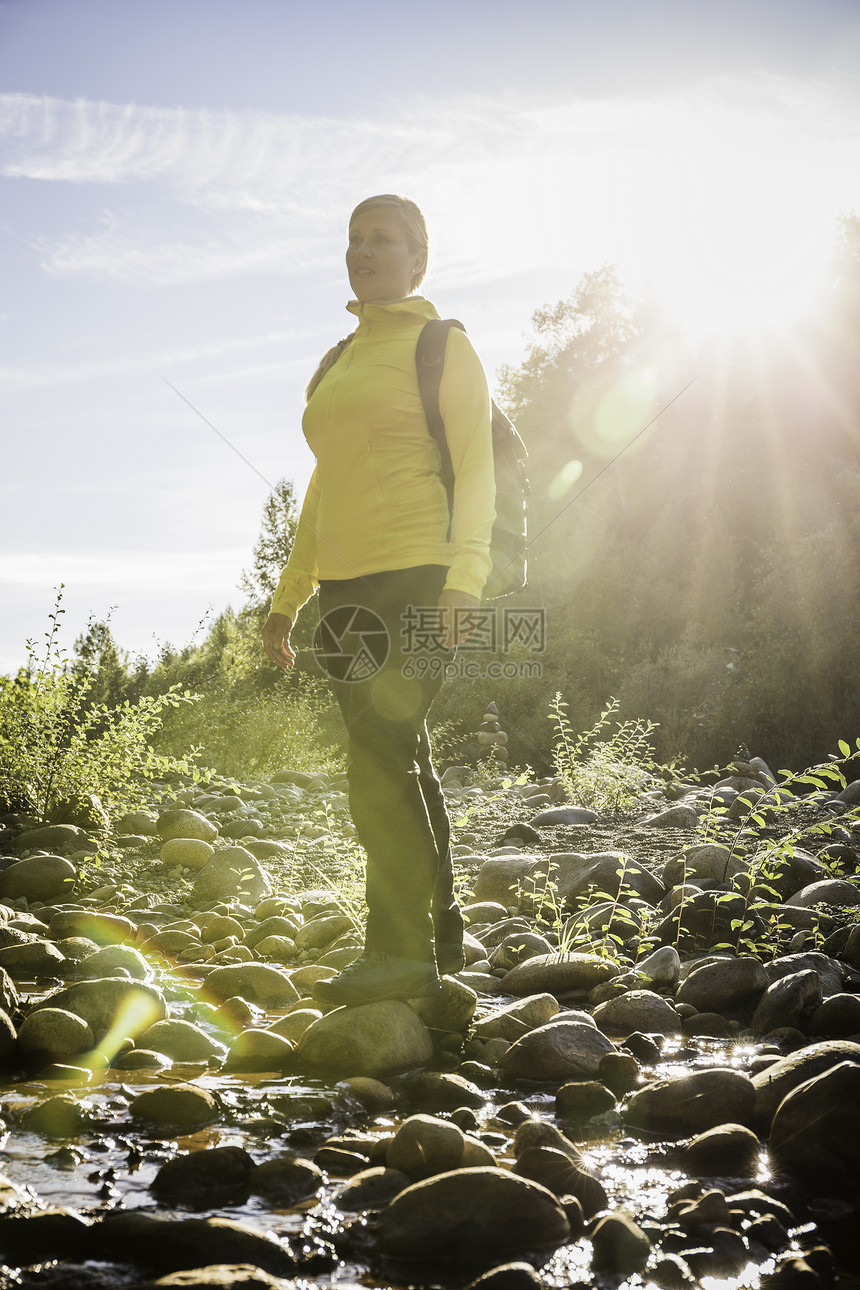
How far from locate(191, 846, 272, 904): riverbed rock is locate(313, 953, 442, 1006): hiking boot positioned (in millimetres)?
1951

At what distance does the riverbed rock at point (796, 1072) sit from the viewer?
200cm

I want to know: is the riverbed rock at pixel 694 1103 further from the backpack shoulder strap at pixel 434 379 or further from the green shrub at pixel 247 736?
the green shrub at pixel 247 736

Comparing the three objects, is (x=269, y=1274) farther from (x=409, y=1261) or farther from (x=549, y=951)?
(x=549, y=951)

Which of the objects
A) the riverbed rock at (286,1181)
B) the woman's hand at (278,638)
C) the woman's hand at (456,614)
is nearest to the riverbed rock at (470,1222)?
the riverbed rock at (286,1181)

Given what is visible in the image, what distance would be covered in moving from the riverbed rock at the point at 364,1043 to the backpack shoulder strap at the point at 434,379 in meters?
1.44

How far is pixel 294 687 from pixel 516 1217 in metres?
13.0

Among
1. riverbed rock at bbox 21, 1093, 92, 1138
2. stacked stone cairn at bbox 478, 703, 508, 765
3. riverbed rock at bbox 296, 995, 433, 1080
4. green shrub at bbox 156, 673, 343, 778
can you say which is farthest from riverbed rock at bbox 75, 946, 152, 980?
stacked stone cairn at bbox 478, 703, 508, 765

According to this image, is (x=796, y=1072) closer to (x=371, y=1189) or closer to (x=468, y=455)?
(x=371, y=1189)

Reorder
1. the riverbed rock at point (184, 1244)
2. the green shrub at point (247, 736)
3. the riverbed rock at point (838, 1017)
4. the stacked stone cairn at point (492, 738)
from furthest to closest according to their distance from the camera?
the stacked stone cairn at point (492, 738) < the green shrub at point (247, 736) < the riverbed rock at point (838, 1017) < the riverbed rock at point (184, 1244)

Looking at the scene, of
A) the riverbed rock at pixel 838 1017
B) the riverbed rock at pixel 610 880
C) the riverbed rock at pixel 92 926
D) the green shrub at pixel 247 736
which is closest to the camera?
the riverbed rock at pixel 838 1017

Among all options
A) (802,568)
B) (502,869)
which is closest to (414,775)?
(502,869)

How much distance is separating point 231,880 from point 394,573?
2.56 m

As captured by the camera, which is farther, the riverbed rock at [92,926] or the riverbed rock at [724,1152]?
the riverbed rock at [92,926]
